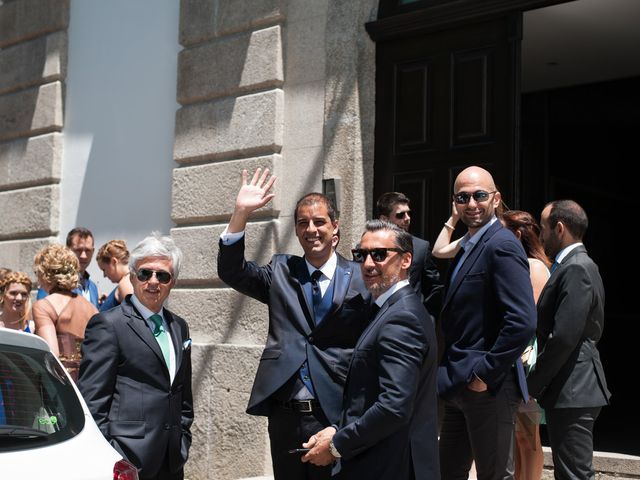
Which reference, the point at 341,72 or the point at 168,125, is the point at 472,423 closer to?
the point at 341,72

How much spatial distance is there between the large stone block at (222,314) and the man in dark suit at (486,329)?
12.0ft

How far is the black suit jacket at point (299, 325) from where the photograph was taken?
4.52 meters

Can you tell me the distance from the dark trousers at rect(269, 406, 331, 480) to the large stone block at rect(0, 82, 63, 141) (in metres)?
7.07

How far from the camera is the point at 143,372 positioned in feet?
14.2

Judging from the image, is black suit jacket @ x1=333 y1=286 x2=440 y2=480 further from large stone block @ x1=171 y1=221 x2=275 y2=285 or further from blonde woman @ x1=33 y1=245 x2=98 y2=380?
large stone block @ x1=171 y1=221 x2=275 y2=285

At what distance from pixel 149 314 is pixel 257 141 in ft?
13.8

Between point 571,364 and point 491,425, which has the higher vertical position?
point 571,364

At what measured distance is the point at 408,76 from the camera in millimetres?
7984

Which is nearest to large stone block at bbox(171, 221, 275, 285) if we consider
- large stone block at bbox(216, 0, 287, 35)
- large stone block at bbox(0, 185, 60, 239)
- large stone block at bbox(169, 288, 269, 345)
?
large stone block at bbox(169, 288, 269, 345)

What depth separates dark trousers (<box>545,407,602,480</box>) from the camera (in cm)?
504

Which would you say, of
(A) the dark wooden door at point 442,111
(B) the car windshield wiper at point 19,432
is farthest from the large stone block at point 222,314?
(B) the car windshield wiper at point 19,432

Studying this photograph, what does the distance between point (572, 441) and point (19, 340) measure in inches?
117

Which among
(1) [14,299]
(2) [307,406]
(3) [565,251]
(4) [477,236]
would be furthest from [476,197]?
(1) [14,299]

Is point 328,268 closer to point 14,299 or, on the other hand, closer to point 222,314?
point 14,299
